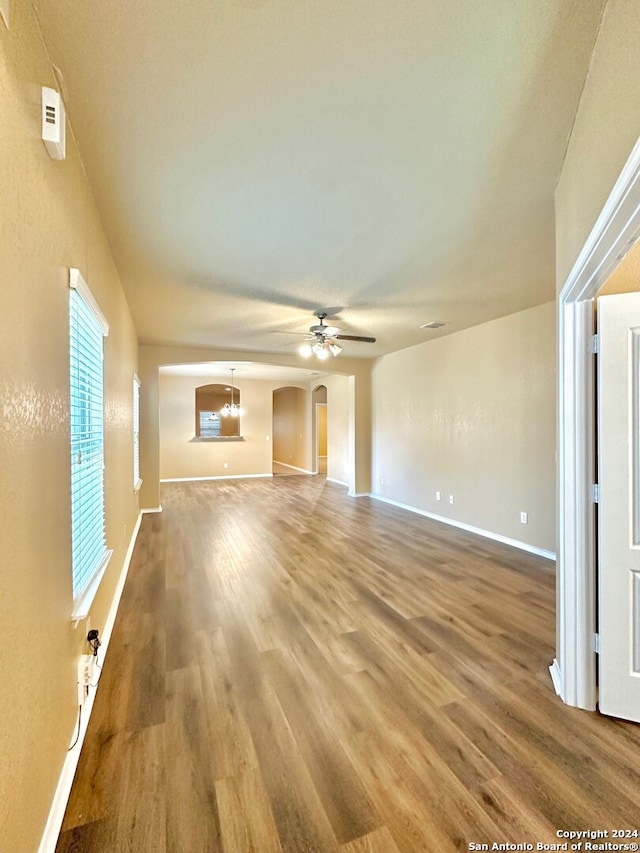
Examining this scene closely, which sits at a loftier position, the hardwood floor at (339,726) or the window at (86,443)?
the window at (86,443)

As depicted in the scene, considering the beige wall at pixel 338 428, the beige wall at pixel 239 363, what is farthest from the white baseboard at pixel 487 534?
the beige wall at pixel 338 428

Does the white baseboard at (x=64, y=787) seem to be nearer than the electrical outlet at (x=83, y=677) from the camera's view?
Yes

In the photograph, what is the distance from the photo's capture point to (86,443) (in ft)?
6.27

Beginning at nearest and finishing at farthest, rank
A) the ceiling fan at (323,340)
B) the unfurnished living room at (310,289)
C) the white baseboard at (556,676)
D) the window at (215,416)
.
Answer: the unfurnished living room at (310,289)
the white baseboard at (556,676)
the ceiling fan at (323,340)
the window at (215,416)

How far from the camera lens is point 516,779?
146 centimetres

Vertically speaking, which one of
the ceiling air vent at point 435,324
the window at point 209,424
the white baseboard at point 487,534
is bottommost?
the white baseboard at point 487,534

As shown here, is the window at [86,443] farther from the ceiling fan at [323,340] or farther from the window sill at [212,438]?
the window sill at [212,438]

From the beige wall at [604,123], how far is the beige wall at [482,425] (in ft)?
8.33

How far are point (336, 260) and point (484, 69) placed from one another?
1614 mm

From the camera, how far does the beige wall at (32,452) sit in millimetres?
939

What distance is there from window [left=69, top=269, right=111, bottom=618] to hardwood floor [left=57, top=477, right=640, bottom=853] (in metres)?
0.69

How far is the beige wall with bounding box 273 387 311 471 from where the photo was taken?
11328 mm

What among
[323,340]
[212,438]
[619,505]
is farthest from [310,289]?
[212,438]

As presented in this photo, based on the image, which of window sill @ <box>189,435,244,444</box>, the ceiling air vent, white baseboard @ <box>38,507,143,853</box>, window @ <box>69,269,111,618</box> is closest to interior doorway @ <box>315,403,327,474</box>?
window sill @ <box>189,435,244,444</box>
